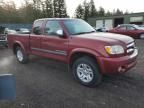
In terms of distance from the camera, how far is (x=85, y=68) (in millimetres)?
5551

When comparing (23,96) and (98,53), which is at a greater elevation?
(98,53)

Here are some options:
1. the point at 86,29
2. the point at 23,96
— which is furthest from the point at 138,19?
the point at 23,96

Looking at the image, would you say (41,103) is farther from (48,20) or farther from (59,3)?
(59,3)

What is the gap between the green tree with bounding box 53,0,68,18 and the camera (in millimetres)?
60481

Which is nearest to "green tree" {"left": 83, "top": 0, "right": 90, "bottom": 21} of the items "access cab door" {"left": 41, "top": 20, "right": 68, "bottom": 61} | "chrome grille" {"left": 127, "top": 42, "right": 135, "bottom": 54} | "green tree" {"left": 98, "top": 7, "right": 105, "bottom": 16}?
"green tree" {"left": 98, "top": 7, "right": 105, "bottom": 16}

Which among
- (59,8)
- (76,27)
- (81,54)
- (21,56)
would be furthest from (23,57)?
(59,8)

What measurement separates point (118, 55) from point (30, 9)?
2008 inches

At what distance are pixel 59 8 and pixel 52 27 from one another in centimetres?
5590

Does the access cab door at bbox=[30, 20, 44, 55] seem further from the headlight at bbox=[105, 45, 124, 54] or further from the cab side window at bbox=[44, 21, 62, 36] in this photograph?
the headlight at bbox=[105, 45, 124, 54]

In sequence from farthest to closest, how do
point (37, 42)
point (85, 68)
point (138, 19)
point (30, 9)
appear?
point (30, 9) → point (138, 19) → point (37, 42) → point (85, 68)

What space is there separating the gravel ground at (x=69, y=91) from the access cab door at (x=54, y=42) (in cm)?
72

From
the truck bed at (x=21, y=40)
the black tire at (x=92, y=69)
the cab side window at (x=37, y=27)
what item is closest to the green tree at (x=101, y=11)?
the truck bed at (x=21, y=40)

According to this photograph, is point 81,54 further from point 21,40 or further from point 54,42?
point 21,40

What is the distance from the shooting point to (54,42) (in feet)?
20.9
